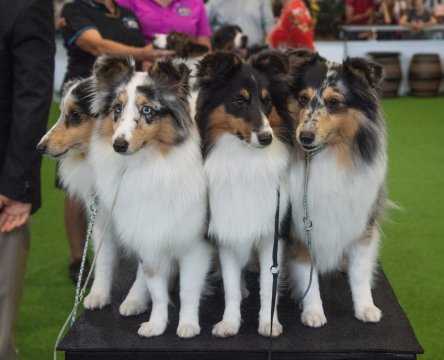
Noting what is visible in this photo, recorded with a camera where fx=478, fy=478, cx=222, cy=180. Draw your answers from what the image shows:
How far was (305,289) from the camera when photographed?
210 cm

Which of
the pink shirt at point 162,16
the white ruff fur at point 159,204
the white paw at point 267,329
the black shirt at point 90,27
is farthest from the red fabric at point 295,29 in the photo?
the white paw at point 267,329

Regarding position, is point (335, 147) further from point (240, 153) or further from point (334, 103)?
point (240, 153)

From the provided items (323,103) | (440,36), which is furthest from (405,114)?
(323,103)

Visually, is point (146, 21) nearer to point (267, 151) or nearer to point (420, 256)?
point (267, 151)

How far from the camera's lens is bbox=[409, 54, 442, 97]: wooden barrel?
929 centimetres

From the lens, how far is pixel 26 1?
182cm

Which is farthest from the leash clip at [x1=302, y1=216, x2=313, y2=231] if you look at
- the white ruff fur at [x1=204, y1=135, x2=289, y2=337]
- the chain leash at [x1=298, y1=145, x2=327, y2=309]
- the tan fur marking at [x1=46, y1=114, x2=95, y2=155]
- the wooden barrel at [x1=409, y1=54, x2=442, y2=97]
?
the wooden barrel at [x1=409, y1=54, x2=442, y2=97]

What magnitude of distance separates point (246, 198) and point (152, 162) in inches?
15.3

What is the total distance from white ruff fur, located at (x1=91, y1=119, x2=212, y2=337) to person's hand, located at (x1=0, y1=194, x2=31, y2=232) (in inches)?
14.4

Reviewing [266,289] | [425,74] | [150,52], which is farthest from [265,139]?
[425,74]

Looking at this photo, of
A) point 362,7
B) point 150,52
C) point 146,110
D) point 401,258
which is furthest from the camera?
point 362,7

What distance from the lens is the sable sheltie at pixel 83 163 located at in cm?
199

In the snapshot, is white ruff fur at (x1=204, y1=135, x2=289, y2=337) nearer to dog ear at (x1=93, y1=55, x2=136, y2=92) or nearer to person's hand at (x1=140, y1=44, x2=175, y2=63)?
dog ear at (x1=93, y1=55, x2=136, y2=92)

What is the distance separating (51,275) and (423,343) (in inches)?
98.4
